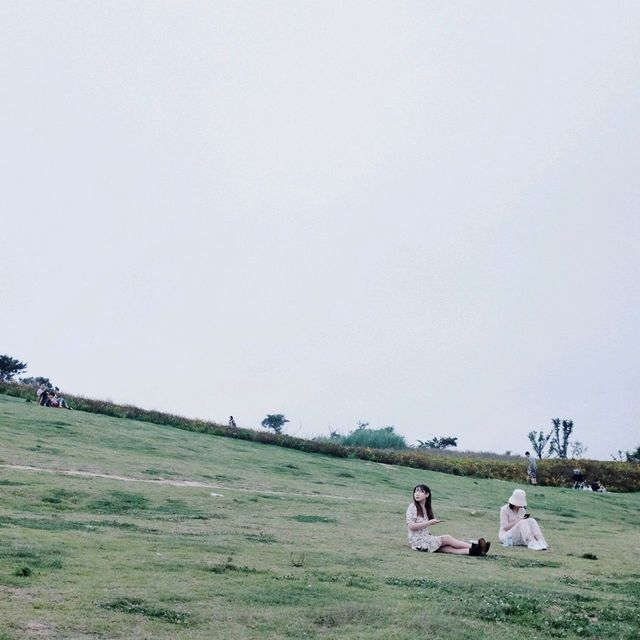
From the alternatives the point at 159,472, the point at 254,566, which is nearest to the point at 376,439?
the point at 159,472

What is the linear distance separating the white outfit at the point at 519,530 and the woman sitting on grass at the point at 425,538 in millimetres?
2383

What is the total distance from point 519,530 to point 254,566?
791 cm

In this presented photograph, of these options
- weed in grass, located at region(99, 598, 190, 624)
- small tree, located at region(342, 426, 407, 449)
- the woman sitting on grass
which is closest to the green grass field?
weed in grass, located at region(99, 598, 190, 624)

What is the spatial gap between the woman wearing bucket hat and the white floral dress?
9.03 feet

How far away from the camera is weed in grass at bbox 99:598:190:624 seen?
809 centimetres

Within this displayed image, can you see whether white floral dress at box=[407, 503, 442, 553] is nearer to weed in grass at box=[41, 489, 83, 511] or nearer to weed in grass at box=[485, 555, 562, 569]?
weed in grass at box=[485, 555, 562, 569]

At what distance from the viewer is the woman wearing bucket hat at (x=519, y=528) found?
55.7ft

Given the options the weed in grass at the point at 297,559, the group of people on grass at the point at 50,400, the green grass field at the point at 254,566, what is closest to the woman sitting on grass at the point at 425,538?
the green grass field at the point at 254,566

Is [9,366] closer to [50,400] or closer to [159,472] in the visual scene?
[50,400]

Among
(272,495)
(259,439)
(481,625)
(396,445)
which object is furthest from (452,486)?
(481,625)

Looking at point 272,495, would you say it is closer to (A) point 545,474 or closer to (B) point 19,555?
(B) point 19,555

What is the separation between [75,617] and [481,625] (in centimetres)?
447

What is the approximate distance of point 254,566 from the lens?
37.6 feet

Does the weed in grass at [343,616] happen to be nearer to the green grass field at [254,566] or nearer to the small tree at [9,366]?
the green grass field at [254,566]
